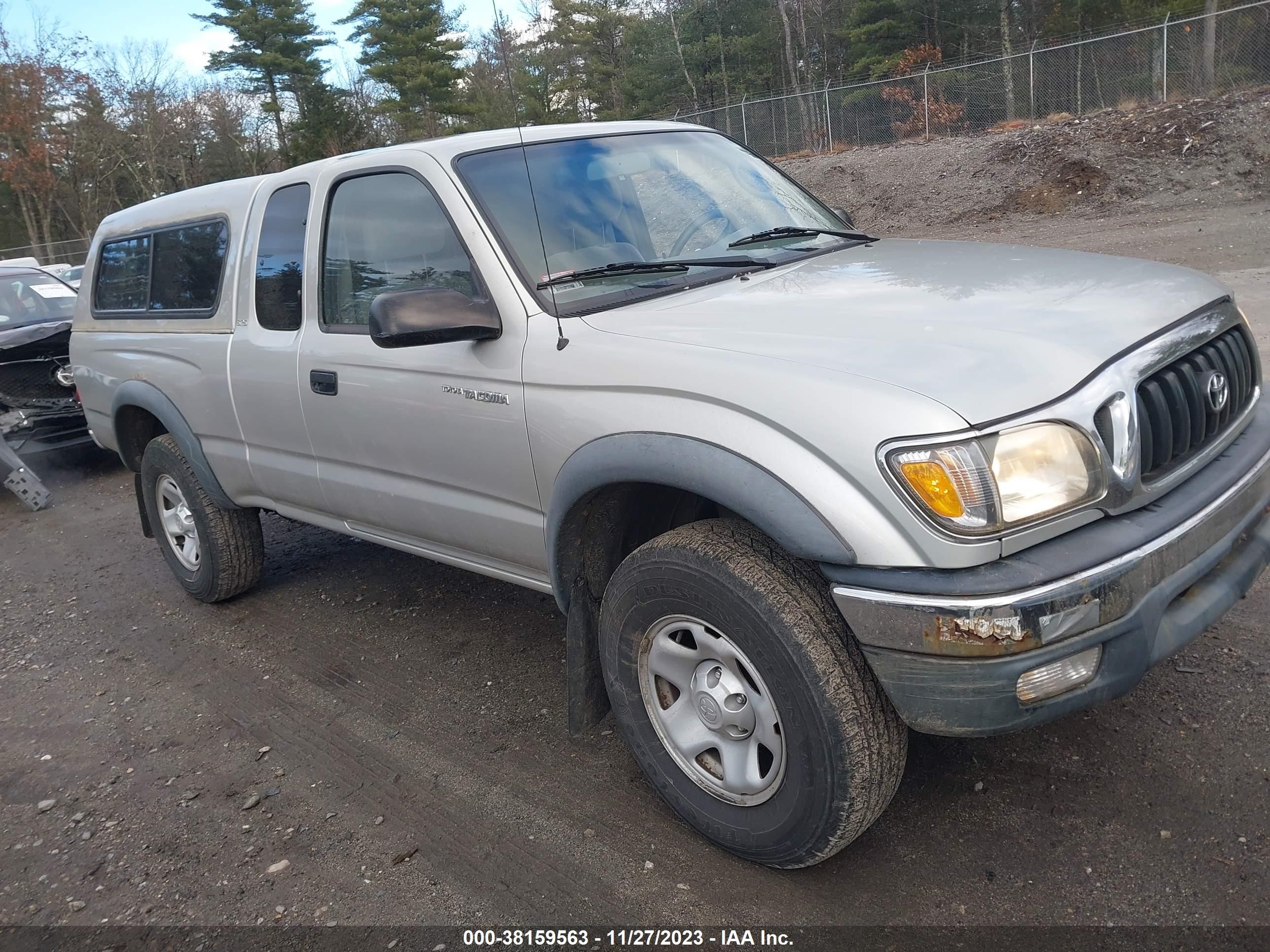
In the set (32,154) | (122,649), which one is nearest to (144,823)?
(122,649)

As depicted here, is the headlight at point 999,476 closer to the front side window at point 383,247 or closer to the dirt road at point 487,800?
the dirt road at point 487,800

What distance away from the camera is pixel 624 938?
8.42ft

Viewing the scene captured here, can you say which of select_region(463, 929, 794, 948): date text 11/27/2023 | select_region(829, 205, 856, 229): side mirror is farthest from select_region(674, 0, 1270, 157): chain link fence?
select_region(463, 929, 794, 948): date text 11/27/2023

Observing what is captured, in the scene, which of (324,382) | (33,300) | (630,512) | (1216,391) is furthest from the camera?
(33,300)

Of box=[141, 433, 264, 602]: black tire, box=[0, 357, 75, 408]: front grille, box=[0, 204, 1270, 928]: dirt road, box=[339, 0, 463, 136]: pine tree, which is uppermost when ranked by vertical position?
box=[339, 0, 463, 136]: pine tree

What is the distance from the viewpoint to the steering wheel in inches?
137

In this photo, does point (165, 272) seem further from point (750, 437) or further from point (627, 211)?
point (750, 437)

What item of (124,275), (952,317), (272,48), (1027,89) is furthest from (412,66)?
(952,317)

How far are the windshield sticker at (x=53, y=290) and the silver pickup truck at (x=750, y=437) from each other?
20.7 ft

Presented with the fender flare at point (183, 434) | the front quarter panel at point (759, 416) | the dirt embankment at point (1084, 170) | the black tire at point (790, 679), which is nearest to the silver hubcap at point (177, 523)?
the fender flare at point (183, 434)

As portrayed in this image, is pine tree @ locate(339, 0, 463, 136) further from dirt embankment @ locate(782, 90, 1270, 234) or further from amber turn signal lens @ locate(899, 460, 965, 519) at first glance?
amber turn signal lens @ locate(899, 460, 965, 519)

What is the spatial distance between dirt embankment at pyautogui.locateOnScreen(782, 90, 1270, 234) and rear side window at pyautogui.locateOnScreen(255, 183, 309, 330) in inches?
641

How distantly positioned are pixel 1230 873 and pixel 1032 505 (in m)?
1.14

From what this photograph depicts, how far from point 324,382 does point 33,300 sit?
714 cm
